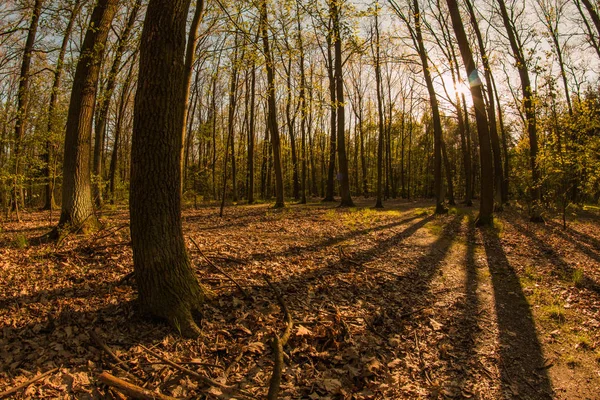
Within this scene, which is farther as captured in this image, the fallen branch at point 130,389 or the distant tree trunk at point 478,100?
the distant tree trunk at point 478,100

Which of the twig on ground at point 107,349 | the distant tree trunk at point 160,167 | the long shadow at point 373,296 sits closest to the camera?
the twig on ground at point 107,349

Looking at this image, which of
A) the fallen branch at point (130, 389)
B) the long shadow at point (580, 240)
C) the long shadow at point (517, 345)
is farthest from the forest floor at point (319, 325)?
the long shadow at point (580, 240)

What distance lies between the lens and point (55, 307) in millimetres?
4348

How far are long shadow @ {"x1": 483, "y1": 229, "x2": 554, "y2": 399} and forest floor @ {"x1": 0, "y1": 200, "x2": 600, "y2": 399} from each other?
0.06 ft

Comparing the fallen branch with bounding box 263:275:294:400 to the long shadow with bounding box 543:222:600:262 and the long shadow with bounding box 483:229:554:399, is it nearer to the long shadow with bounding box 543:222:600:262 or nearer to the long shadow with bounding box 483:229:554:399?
the long shadow with bounding box 483:229:554:399

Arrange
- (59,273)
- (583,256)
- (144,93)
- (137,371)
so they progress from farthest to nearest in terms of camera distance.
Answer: (583,256) → (59,273) → (144,93) → (137,371)

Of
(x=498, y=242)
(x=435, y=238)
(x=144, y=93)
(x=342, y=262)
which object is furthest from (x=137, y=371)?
(x=498, y=242)

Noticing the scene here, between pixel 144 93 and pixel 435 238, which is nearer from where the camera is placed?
pixel 144 93

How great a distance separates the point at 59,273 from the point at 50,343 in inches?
80.4

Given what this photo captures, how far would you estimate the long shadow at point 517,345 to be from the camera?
3.56m

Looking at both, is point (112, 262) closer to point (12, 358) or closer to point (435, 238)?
point (12, 358)

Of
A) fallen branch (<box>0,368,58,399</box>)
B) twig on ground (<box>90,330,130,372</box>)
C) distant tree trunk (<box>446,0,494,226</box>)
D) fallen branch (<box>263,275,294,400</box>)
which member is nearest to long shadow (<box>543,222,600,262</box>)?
distant tree trunk (<box>446,0,494,226</box>)

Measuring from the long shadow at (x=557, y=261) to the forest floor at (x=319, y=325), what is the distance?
6cm

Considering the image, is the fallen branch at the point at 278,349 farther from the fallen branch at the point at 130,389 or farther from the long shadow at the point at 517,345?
the long shadow at the point at 517,345
